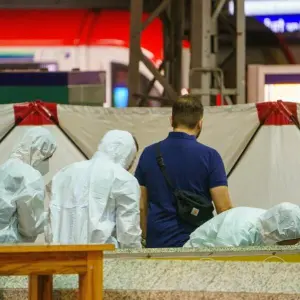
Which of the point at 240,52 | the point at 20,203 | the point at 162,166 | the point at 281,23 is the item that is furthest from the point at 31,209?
the point at 281,23

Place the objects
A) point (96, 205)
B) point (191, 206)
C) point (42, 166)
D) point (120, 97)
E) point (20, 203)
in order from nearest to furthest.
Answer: point (191, 206) → point (96, 205) → point (20, 203) → point (42, 166) → point (120, 97)

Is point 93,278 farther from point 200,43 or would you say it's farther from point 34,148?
point 200,43

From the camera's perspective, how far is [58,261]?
7.15 ft

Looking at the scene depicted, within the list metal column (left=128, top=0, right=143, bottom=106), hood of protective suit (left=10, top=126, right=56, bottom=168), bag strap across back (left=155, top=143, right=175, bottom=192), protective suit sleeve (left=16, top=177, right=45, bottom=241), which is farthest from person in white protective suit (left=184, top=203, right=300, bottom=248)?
metal column (left=128, top=0, right=143, bottom=106)

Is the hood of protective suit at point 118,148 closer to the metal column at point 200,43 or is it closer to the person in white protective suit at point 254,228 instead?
the person in white protective suit at point 254,228

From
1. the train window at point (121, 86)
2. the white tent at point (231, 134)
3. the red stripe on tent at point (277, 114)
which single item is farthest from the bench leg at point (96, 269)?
the train window at point (121, 86)

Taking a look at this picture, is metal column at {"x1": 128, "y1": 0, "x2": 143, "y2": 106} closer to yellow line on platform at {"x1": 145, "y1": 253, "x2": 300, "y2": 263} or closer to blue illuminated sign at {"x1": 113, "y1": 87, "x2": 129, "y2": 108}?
blue illuminated sign at {"x1": 113, "y1": 87, "x2": 129, "y2": 108}

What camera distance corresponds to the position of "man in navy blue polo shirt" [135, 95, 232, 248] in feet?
12.6

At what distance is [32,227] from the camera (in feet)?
13.7

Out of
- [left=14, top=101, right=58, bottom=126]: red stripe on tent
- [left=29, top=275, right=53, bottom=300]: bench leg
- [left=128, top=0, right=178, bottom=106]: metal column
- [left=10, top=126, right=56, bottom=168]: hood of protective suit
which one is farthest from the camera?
[left=128, top=0, right=178, bottom=106]: metal column

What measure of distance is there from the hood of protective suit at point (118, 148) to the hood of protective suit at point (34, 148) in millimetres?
563

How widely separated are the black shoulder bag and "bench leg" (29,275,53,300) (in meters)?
1.40

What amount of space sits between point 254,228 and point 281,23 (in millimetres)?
8806

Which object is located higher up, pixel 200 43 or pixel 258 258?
pixel 200 43
